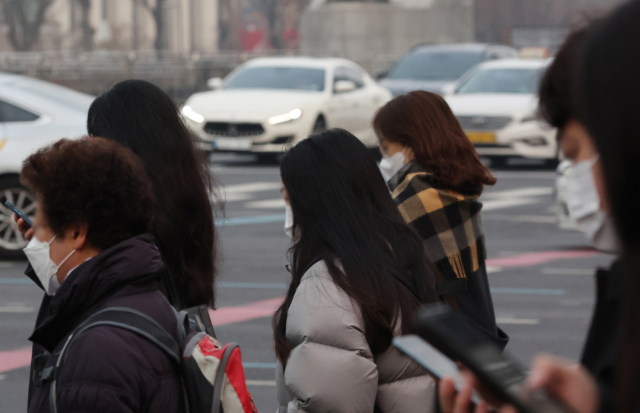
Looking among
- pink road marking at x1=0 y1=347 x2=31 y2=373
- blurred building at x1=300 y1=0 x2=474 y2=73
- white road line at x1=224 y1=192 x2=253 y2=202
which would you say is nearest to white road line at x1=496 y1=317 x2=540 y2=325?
pink road marking at x1=0 y1=347 x2=31 y2=373

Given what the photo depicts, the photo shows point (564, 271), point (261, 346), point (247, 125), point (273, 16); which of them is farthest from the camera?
point (273, 16)

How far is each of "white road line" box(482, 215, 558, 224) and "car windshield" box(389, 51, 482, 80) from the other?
329 inches

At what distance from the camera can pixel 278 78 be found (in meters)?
18.1

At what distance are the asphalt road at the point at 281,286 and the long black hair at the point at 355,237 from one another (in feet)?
8.73

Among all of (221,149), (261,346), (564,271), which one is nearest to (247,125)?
(221,149)

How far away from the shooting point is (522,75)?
60.0 ft

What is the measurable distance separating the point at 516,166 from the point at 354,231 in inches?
602

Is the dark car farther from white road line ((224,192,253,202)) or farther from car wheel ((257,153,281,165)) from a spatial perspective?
white road line ((224,192,253,202))

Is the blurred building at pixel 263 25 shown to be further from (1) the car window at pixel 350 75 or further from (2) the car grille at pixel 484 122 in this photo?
(2) the car grille at pixel 484 122

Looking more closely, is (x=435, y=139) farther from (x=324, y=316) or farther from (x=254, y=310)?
(x=254, y=310)

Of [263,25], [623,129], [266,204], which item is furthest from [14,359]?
[263,25]

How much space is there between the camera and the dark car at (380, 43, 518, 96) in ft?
66.2

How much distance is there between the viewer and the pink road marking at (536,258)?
9.64m

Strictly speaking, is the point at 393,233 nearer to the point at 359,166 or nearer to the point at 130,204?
the point at 359,166
